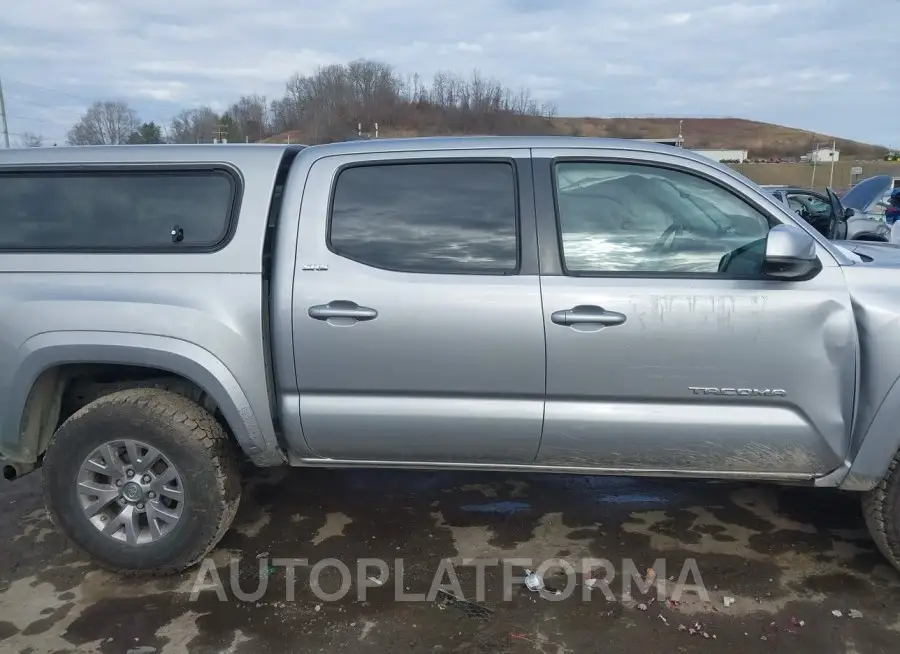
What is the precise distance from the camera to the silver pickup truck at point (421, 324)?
2.80 m

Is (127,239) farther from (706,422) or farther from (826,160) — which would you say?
(826,160)

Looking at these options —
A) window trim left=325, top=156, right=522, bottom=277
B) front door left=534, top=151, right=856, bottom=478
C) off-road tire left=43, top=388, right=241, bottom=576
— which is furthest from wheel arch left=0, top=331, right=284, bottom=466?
front door left=534, top=151, right=856, bottom=478

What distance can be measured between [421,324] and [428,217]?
0.50 meters

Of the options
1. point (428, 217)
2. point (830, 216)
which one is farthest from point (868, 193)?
point (428, 217)

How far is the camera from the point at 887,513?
9.59 ft

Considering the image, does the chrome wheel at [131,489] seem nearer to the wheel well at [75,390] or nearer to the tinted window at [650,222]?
the wheel well at [75,390]

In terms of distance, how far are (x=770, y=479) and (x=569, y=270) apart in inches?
50.2

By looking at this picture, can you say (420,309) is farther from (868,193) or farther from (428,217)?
(868,193)

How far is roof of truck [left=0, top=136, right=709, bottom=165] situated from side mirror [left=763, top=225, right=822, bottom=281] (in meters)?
0.59

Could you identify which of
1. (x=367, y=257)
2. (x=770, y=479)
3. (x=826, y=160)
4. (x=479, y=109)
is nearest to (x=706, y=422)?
(x=770, y=479)

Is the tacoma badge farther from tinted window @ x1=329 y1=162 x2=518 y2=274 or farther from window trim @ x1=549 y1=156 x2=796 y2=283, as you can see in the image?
tinted window @ x1=329 y1=162 x2=518 y2=274

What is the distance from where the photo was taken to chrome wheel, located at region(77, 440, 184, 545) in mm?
3090

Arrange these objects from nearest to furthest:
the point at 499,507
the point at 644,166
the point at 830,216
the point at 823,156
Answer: the point at 644,166 < the point at 499,507 < the point at 830,216 < the point at 823,156

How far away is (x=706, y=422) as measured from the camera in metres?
2.87
